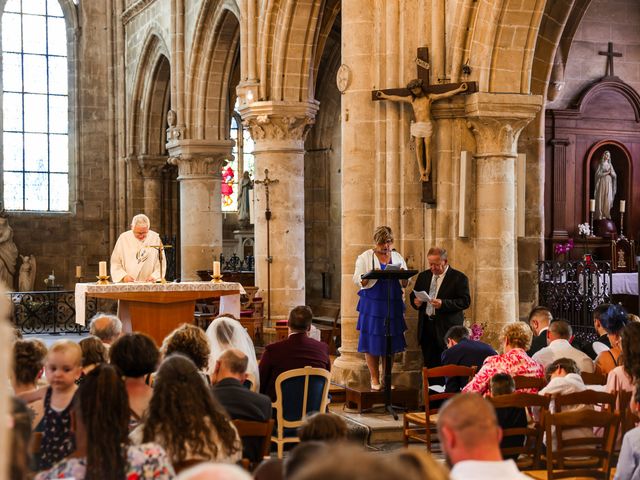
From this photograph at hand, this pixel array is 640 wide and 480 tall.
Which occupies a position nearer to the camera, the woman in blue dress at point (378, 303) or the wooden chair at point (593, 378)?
the wooden chair at point (593, 378)

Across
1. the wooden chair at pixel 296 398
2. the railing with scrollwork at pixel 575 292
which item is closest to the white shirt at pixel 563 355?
the wooden chair at pixel 296 398

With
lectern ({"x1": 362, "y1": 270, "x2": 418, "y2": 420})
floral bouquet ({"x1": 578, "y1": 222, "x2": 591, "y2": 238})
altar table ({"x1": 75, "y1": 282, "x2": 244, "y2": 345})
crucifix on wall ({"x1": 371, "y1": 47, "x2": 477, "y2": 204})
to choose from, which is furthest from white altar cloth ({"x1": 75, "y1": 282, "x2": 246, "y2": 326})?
floral bouquet ({"x1": 578, "y1": 222, "x2": 591, "y2": 238})

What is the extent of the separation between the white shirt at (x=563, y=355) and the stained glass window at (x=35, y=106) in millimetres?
19208

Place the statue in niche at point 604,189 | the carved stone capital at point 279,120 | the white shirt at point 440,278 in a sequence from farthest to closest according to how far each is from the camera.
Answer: the statue in niche at point 604,189 → the carved stone capital at point 279,120 → the white shirt at point 440,278

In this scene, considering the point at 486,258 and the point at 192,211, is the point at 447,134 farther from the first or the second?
the point at 192,211

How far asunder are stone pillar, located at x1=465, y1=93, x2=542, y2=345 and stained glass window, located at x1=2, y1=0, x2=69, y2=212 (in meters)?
16.4

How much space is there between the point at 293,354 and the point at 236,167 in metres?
18.6

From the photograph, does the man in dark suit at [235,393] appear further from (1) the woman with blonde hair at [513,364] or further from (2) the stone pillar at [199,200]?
(2) the stone pillar at [199,200]

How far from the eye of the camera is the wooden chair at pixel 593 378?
7258mm

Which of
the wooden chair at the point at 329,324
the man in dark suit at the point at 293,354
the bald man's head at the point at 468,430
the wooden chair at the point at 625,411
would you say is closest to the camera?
the bald man's head at the point at 468,430

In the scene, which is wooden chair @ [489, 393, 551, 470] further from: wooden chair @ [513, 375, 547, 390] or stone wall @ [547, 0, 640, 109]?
stone wall @ [547, 0, 640, 109]

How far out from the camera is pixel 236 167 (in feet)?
86.7

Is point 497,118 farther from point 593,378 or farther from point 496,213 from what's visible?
point 593,378

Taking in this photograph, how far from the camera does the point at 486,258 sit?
1116cm
